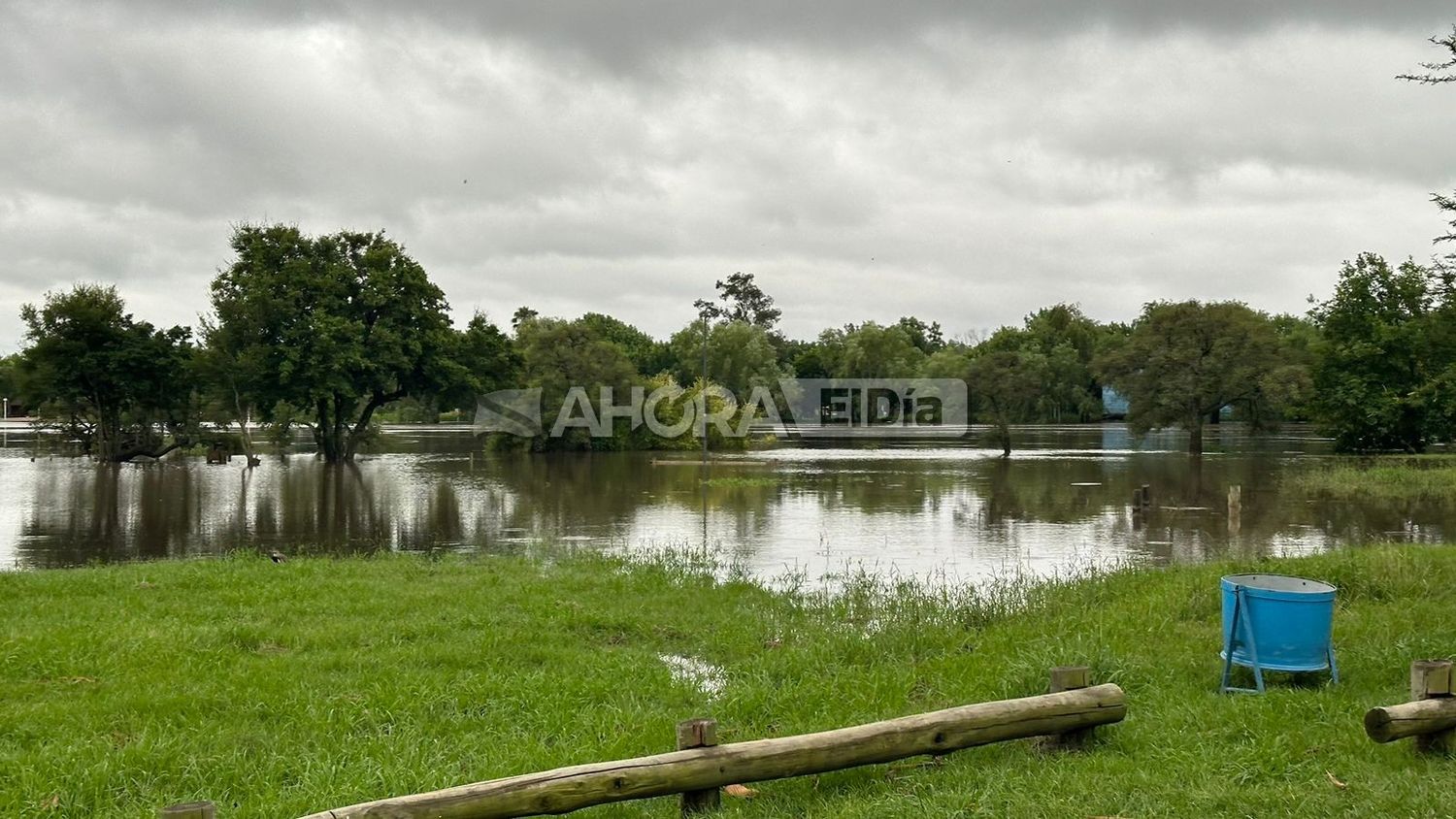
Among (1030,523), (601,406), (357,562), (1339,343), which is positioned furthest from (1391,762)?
(601,406)

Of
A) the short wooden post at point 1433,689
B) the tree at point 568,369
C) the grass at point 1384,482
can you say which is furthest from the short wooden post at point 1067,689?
the tree at point 568,369

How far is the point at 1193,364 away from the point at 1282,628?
51157mm

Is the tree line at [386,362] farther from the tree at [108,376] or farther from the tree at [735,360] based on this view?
the tree at [735,360]

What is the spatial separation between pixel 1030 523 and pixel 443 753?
66.1ft

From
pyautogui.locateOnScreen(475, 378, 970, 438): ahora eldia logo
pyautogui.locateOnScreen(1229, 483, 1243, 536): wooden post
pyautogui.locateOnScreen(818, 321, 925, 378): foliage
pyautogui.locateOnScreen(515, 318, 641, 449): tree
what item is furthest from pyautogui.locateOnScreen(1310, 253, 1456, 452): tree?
pyautogui.locateOnScreen(818, 321, 925, 378): foliage

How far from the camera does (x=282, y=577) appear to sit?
13727 mm

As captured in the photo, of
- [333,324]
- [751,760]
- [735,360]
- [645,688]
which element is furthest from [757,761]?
[735,360]

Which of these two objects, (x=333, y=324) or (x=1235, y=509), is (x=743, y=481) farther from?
(x=333, y=324)

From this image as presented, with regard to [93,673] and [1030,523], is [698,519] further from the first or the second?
[93,673]

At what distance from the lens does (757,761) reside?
5.45 meters

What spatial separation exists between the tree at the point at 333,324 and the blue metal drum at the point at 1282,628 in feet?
138

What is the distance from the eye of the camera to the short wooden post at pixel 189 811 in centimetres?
400

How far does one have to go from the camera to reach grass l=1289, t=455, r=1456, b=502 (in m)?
30.1

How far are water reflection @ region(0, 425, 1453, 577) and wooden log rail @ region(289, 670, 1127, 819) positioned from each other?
424 inches
